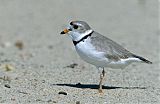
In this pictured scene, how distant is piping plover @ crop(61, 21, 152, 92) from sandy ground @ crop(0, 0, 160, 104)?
0.41 metres

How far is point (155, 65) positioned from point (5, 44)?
13.6ft

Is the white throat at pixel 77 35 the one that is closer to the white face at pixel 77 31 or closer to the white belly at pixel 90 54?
the white face at pixel 77 31

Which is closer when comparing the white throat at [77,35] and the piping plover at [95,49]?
the piping plover at [95,49]

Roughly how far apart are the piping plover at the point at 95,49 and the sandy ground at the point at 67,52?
41cm

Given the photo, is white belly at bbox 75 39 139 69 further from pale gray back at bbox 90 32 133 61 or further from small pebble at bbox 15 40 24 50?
small pebble at bbox 15 40 24 50

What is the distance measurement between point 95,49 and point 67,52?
4.67 m

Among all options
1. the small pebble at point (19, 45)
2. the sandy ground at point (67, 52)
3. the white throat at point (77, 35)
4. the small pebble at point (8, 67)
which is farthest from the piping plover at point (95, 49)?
the small pebble at point (19, 45)

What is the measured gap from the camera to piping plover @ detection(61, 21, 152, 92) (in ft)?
26.8

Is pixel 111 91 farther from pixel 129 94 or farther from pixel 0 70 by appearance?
pixel 0 70

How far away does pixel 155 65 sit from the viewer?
1128 centimetres

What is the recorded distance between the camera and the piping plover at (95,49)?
26.8 feet

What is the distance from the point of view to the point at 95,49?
816 cm

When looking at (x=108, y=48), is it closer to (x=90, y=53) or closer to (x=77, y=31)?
(x=90, y=53)

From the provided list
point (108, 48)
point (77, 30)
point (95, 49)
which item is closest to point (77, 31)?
point (77, 30)
